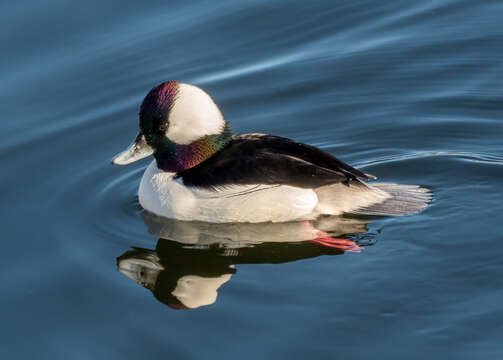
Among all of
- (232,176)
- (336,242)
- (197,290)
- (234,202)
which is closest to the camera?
(197,290)

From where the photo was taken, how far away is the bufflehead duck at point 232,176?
26.2ft

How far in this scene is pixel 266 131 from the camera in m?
10.1

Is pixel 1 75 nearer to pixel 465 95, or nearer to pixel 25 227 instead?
pixel 25 227

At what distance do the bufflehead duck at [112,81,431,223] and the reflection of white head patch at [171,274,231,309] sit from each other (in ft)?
2.73

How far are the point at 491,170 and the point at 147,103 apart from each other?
3.37 meters

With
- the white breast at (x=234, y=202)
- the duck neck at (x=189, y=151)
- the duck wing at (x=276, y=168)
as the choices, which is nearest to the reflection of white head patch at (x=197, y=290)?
the white breast at (x=234, y=202)

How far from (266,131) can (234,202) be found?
214cm

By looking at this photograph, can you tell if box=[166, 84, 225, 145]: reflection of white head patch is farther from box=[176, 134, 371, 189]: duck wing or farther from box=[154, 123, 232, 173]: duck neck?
box=[176, 134, 371, 189]: duck wing

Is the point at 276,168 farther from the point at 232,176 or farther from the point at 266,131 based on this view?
the point at 266,131

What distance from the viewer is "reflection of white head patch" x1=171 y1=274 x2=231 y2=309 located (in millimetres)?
7195

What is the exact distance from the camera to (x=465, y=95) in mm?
10219

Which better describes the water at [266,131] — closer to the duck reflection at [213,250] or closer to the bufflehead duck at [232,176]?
the duck reflection at [213,250]

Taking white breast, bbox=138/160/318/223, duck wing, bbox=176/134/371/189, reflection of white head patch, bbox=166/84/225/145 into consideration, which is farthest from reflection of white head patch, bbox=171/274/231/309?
reflection of white head patch, bbox=166/84/225/145

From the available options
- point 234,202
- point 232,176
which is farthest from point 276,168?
point 234,202
